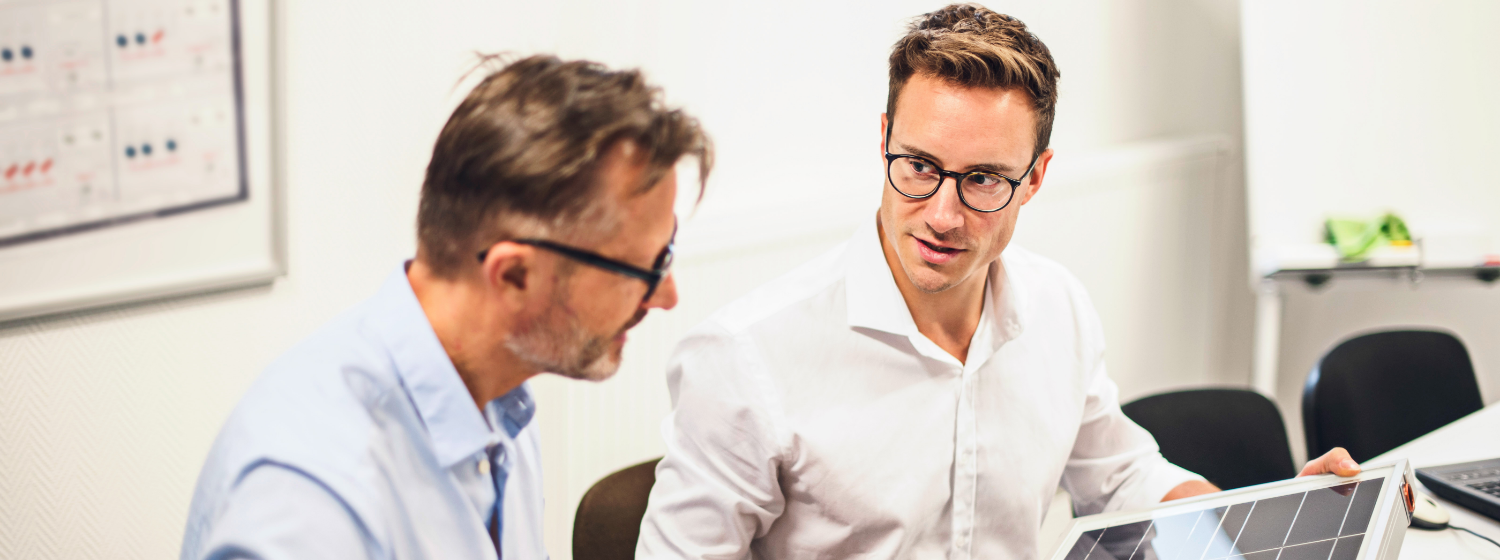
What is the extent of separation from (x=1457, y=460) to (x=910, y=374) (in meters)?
1.15

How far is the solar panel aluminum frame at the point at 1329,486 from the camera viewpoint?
116 centimetres

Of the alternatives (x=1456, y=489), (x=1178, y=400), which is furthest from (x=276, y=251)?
(x=1456, y=489)

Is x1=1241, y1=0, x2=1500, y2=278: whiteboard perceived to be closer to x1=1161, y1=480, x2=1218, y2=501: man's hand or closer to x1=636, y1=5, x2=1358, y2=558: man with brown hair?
x1=1161, y1=480, x2=1218, y2=501: man's hand

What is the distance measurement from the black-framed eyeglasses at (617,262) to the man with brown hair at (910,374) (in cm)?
38

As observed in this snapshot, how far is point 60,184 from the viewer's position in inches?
50.8

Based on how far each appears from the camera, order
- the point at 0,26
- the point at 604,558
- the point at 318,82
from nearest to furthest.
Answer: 1. the point at 0,26
2. the point at 604,558
3. the point at 318,82

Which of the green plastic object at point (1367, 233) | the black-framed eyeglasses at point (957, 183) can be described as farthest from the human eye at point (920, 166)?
the green plastic object at point (1367, 233)

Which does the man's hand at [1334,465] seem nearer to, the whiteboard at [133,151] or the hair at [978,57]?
the hair at [978,57]

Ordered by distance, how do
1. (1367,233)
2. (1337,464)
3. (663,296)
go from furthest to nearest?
(1367,233) → (1337,464) → (663,296)

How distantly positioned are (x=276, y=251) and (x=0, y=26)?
450mm

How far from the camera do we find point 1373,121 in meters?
2.76

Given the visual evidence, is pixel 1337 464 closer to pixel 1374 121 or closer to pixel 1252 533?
pixel 1252 533

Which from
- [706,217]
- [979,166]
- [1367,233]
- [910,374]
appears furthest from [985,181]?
[1367,233]

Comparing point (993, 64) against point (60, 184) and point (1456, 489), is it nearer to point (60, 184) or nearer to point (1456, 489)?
point (1456, 489)
